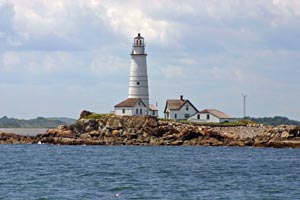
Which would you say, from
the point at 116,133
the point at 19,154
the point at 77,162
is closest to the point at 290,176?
the point at 77,162

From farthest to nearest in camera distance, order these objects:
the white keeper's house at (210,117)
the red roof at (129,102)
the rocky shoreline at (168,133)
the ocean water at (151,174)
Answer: the white keeper's house at (210,117) → the red roof at (129,102) → the rocky shoreline at (168,133) → the ocean water at (151,174)

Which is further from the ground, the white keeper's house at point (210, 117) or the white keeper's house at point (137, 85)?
the white keeper's house at point (137, 85)

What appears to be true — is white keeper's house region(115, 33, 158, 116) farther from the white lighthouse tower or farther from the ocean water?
the ocean water

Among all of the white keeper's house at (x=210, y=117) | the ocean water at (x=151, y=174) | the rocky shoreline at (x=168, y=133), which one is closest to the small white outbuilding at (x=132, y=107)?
the rocky shoreline at (x=168, y=133)

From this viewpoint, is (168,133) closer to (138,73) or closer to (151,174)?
(138,73)

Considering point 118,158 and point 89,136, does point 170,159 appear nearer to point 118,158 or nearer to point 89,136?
point 118,158

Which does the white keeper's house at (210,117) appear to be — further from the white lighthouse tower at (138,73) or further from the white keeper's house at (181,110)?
the white lighthouse tower at (138,73)

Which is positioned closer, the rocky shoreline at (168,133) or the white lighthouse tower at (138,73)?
the rocky shoreline at (168,133)

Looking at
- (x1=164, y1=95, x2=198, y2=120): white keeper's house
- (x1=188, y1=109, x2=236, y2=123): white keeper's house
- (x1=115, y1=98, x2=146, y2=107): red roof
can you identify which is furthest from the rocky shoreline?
(x1=164, y1=95, x2=198, y2=120): white keeper's house

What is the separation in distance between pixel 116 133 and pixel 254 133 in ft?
56.1

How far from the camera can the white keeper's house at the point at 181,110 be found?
107m

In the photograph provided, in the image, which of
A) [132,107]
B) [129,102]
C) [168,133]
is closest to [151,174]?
[168,133]

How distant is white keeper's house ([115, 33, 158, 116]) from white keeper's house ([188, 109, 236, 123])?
681cm

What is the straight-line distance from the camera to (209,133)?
95.5 m
